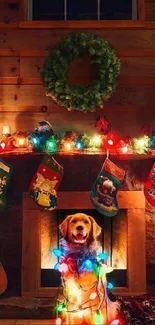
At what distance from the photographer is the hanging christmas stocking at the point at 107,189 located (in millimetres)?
3627

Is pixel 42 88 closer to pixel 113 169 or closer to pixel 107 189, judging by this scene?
pixel 113 169

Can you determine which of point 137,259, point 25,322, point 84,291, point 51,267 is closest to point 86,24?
point 137,259

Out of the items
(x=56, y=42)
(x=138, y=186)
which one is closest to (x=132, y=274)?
(x=138, y=186)

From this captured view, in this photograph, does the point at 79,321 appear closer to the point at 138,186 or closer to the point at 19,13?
the point at 138,186

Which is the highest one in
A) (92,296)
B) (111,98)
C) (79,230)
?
(111,98)

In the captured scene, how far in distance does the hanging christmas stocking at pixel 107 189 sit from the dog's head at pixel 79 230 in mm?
319

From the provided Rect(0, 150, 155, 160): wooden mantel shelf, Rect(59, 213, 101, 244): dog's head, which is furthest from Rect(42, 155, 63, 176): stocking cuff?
Rect(59, 213, 101, 244): dog's head

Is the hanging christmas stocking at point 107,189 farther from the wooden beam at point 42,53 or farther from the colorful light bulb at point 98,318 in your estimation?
the wooden beam at point 42,53

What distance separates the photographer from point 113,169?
3742 millimetres

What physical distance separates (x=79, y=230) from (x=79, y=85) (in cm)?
158

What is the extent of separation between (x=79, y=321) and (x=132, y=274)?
108 centimetres

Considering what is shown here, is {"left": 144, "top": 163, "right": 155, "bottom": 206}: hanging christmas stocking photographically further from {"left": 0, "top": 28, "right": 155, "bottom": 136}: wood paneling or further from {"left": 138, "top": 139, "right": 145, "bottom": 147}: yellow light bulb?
{"left": 0, "top": 28, "right": 155, "bottom": 136}: wood paneling

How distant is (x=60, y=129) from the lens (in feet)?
13.8

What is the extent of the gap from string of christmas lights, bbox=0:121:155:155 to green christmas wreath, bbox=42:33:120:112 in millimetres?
337
